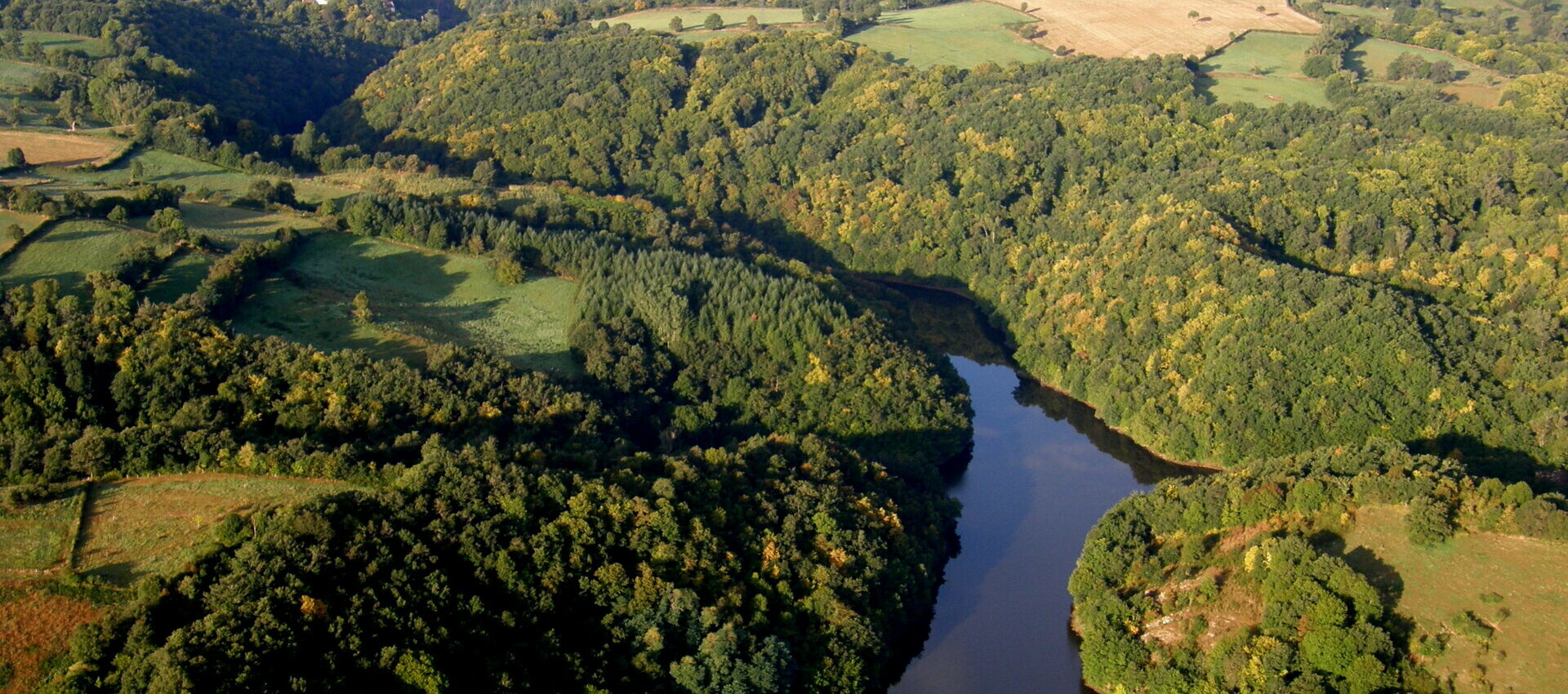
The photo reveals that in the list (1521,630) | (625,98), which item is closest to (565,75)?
(625,98)

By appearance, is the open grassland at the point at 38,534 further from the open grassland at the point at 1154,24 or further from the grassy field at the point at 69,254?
the open grassland at the point at 1154,24

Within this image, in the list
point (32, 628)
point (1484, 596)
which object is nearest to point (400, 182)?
point (32, 628)

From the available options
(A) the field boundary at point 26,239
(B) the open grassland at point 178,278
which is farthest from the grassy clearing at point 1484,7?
(A) the field boundary at point 26,239

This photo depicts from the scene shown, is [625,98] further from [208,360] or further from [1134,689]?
[1134,689]

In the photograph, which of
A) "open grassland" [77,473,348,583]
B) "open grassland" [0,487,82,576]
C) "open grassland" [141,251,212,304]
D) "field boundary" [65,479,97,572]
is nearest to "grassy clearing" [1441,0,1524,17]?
"open grassland" [141,251,212,304]

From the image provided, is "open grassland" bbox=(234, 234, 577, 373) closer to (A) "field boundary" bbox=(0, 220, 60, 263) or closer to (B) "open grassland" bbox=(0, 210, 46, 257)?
(A) "field boundary" bbox=(0, 220, 60, 263)

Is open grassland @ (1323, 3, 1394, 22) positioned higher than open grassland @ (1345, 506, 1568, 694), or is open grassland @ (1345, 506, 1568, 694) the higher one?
open grassland @ (1323, 3, 1394, 22)
